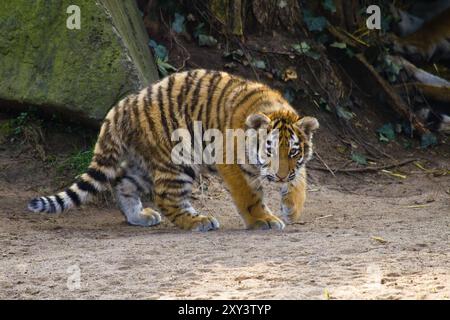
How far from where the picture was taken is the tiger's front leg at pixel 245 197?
6.29 metres

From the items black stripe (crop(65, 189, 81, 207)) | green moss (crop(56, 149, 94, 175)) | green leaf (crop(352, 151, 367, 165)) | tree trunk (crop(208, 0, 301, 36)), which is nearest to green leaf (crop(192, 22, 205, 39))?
tree trunk (crop(208, 0, 301, 36))

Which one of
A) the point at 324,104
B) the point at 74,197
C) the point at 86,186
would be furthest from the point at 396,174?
the point at 74,197

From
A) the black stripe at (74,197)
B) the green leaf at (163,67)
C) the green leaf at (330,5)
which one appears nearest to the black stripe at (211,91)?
the black stripe at (74,197)

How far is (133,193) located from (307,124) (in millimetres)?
1564

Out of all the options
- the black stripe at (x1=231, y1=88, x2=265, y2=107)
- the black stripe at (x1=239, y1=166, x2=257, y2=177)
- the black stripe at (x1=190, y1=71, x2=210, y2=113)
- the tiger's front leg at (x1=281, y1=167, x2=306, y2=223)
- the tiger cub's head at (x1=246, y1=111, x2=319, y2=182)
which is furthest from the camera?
the black stripe at (x1=190, y1=71, x2=210, y2=113)

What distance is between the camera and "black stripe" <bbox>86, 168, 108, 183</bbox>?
6.48 m

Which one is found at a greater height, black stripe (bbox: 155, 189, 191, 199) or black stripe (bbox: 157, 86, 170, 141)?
black stripe (bbox: 157, 86, 170, 141)

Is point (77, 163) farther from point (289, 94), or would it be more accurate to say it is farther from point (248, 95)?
point (289, 94)

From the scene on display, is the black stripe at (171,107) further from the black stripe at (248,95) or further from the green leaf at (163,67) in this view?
the green leaf at (163,67)

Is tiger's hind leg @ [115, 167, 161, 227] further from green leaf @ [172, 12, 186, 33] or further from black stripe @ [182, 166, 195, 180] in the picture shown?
green leaf @ [172, 12, 186, 33]

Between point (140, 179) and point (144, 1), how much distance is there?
10.7 ft

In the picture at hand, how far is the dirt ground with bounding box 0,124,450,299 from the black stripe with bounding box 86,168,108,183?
389 millimetres

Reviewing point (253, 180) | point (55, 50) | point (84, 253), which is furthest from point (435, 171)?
point (84, 253)

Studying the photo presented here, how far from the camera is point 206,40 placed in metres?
9.45
